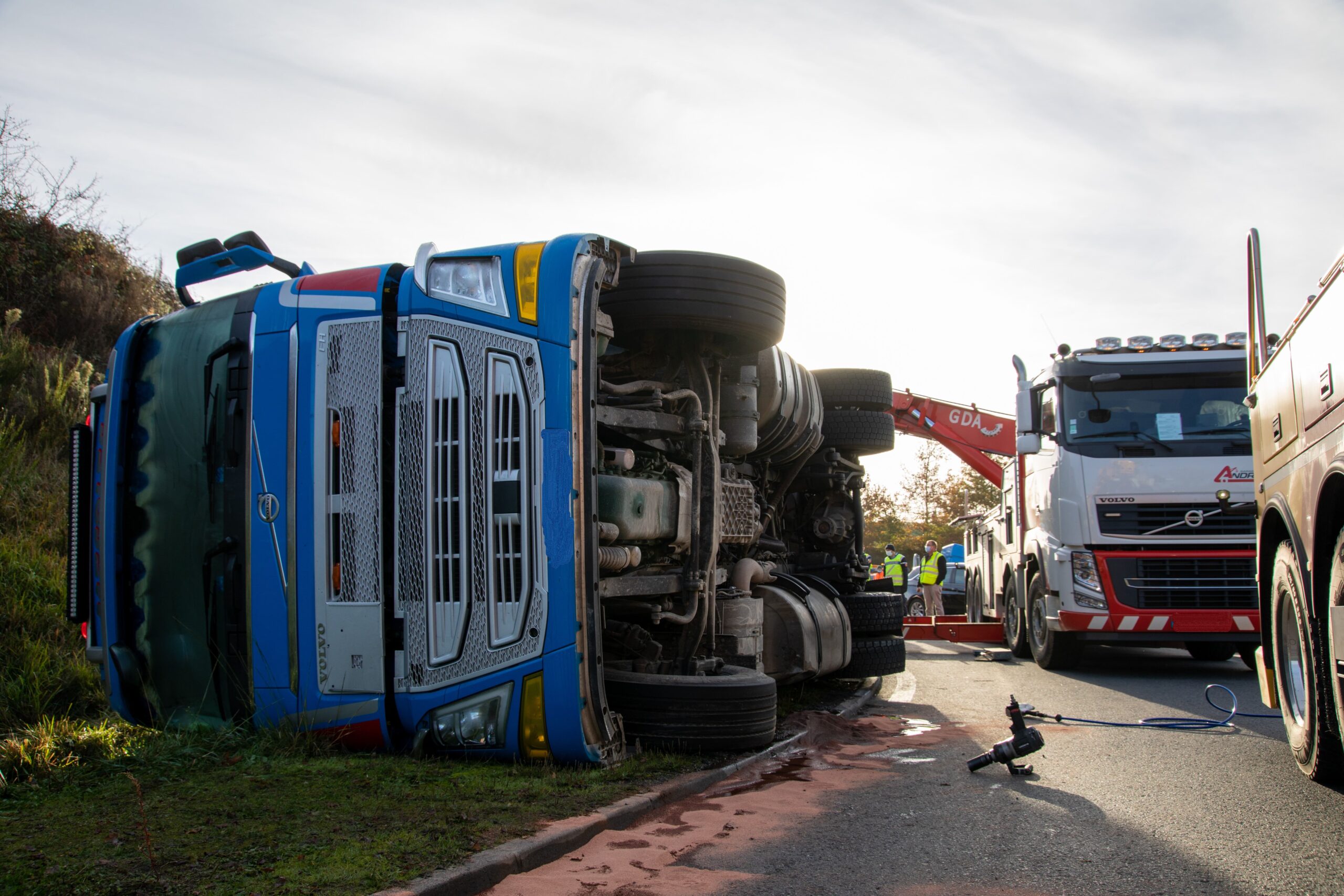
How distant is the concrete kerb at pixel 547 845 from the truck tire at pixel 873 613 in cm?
400

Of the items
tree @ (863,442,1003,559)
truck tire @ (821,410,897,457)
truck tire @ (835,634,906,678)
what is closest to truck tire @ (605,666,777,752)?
truck tire @ (835,634,906,678)

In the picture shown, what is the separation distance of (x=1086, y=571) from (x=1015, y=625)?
107 inches

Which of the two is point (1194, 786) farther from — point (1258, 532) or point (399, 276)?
point (399, 276)

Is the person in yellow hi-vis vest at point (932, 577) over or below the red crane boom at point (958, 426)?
below

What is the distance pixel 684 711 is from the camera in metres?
5.13

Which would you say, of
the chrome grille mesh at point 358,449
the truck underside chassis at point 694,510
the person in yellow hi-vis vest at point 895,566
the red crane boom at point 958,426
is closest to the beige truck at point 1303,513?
the truck underside chassis at point 694,510

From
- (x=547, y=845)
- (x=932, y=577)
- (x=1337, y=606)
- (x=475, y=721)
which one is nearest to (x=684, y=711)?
(x=475, y=721)

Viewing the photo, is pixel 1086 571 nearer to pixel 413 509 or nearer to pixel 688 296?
pixel 688 296

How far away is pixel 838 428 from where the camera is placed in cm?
963

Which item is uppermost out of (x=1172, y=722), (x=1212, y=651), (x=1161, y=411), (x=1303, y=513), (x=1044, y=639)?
(x=1161, y=411)

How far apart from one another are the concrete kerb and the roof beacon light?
22.4 ft

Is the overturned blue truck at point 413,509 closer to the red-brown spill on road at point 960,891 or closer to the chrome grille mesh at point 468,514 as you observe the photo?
the chrome grille mesh at point 468,514

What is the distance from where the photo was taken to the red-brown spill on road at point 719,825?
3.21m

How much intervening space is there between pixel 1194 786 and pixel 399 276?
170 inches
